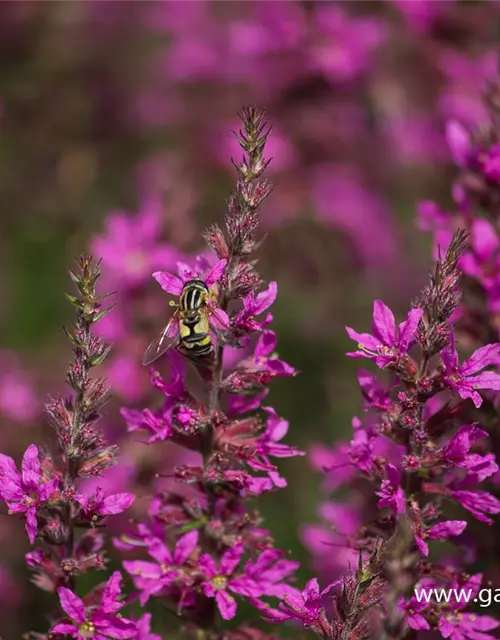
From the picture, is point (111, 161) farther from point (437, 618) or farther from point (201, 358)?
point (437, 618)

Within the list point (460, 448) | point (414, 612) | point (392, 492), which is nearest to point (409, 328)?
point (460, 448)

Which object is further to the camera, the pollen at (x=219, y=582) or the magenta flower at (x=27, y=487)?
the pollen at (x=219, y=582)

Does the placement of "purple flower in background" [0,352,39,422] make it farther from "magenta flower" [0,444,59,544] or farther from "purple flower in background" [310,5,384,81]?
"purple flower in background" [310,5,384,81]

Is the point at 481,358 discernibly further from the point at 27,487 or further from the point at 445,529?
the point at 27,487

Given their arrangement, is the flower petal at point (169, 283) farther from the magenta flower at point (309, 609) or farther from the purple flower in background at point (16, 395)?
the purple flower in background at point (16, 395)

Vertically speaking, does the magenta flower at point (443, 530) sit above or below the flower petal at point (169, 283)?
below

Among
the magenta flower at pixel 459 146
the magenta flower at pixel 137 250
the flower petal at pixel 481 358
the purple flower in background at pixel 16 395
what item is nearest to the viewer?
the flower petal at pixel 481 358

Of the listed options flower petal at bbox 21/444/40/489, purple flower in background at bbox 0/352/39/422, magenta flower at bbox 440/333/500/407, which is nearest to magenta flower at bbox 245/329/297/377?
magenta flower at bbox 440/333/500/407

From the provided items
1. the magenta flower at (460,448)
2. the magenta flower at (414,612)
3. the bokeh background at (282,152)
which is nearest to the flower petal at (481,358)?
the magenta flower at (460,448)
